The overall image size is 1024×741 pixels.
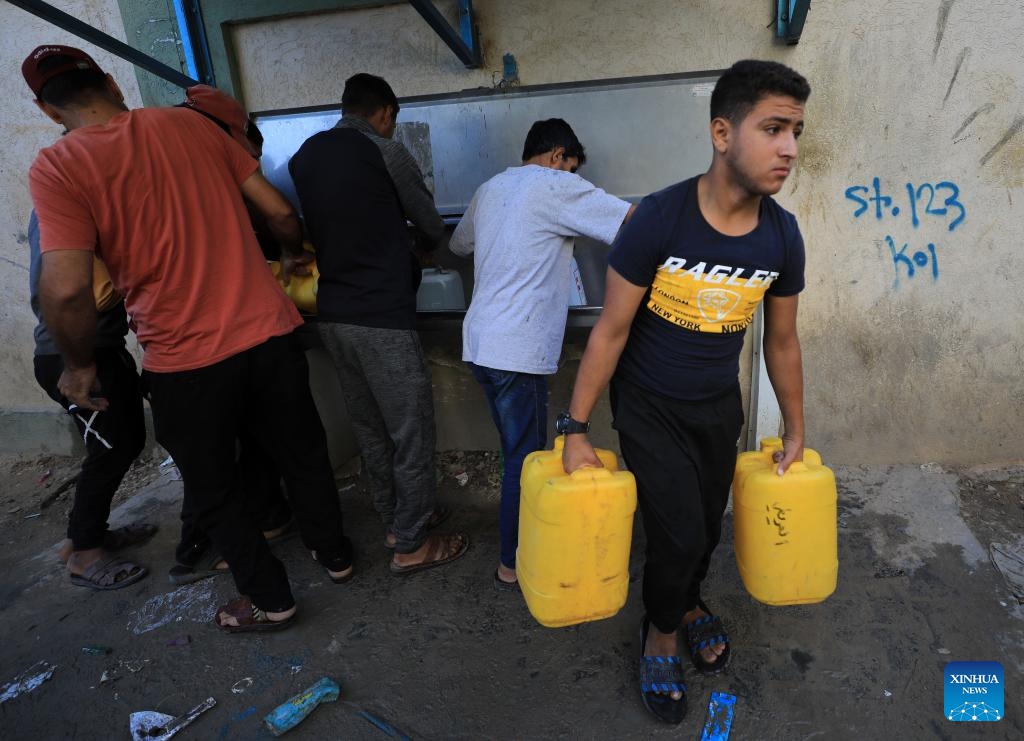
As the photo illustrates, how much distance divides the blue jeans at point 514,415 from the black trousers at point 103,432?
1.57m

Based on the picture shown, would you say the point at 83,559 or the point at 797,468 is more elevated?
the point at 797,468

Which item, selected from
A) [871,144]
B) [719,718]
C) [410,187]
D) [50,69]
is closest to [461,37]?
[410,187]

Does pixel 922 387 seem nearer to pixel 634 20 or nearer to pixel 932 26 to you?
pixel 932 26

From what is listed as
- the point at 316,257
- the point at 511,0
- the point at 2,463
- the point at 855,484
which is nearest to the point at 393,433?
the point at 316,257

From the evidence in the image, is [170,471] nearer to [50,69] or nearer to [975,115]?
[50,69]

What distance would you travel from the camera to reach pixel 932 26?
267 centimetres

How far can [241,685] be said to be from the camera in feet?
7.38

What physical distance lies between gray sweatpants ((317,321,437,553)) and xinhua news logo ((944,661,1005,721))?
195 centimetres

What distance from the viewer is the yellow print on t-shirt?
5.37ft

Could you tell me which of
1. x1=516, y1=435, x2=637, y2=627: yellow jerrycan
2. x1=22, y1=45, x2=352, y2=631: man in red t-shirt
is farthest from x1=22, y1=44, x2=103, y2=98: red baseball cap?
x1=516, y1=435, x2=637, y2=627: yellow jerrycan

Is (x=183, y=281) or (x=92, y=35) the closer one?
(x=183, y=281)

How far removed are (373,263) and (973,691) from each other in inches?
98.6

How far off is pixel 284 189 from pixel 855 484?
3.39 meters

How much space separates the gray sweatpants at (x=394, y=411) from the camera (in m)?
2.44
